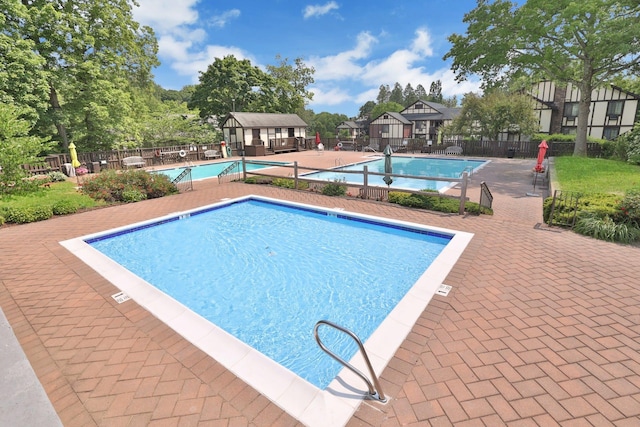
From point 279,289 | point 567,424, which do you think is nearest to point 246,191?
point 279,289

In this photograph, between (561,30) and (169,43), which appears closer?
(561,30)

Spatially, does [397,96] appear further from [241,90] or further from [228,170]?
[228,170]

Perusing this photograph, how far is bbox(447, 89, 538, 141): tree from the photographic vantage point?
83.3ft

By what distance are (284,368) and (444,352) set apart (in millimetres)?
1915

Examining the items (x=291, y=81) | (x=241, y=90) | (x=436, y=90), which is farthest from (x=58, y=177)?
(x=436, y=90)

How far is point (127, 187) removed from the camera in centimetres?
1185

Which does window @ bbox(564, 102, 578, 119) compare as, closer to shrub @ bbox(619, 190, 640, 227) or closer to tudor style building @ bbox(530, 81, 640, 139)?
tudor style building @ bbox(530, 81, 640, 139)

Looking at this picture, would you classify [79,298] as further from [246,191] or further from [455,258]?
[246,191]

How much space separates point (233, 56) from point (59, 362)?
132 ft

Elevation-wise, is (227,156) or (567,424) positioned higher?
(227,156)

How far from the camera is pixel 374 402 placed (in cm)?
299

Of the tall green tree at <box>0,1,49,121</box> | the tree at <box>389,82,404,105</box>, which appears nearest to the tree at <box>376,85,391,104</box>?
the tree at <box>389,82,404,105</box>

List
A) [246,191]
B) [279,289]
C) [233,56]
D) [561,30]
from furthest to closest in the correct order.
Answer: [233,56] → [561,30] → [246,191] → [279,289]

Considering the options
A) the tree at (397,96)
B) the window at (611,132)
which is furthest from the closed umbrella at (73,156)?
the tree at (397,96)
